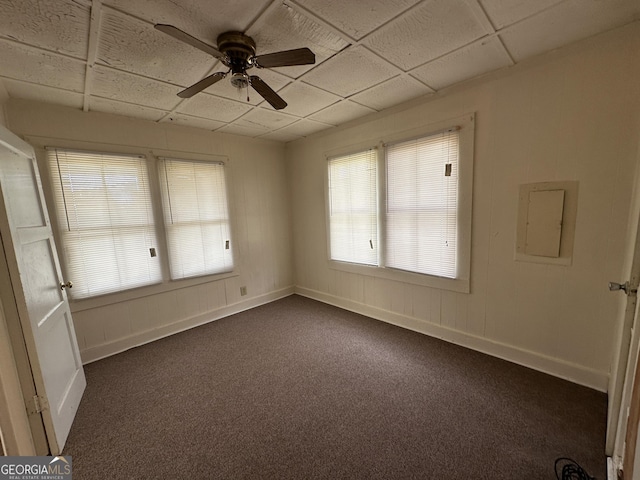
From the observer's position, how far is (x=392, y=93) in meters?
2.49

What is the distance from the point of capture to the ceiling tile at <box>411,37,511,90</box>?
5.93ft

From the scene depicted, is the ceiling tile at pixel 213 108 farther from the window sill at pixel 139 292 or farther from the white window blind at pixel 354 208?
the window sill at pixel 139 292

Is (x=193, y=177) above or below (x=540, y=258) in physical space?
above

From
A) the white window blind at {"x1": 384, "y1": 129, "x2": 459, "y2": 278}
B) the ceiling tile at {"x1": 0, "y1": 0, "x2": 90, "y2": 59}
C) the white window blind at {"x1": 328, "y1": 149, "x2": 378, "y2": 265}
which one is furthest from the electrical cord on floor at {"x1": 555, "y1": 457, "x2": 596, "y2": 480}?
the ceiling tile at {"x1": 0, "y1": 0, "x2": 90, "y2": 59}

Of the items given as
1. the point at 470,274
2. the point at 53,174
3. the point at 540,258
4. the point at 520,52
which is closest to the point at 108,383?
the point at 53,174

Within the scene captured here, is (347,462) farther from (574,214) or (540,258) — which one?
(574,214)

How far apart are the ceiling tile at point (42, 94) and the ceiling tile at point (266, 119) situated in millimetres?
1434

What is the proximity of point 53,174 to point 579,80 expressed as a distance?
4334 mm

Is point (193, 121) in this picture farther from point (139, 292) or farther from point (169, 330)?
point (169, 330)

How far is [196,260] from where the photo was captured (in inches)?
132

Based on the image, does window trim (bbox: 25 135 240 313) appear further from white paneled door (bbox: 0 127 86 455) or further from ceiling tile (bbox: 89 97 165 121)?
white paneled door (bbox: 0 127 86 455)

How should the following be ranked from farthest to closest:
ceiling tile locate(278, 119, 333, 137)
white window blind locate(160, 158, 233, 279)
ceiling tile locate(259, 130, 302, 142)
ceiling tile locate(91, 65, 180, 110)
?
ceiling tile locate(259, 130, 302, 142) < ceiling tile locate(278, 119, 333, 137) < white window blind locate(160, 158, 233, 279) < ceiling tile locate(91, 65, 180, 110)

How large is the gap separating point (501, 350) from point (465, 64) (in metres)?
2.43

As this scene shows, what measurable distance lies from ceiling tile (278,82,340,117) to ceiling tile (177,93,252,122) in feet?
1.46
